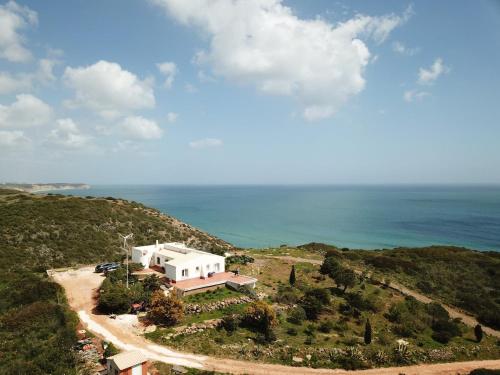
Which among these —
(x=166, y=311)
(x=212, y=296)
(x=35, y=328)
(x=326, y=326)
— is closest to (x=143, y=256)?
(x=212, y=296)

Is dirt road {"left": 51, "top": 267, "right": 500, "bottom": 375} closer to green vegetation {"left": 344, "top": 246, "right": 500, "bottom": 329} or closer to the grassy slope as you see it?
the grassy slope

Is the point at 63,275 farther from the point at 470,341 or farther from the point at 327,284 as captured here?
the point at 470,341

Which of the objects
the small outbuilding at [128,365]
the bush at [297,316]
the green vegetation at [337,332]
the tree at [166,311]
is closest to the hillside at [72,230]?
the green vegetation at [337,332]

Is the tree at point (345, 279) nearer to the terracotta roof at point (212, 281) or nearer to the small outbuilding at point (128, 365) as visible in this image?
the terracotta roof at point (212, 281)

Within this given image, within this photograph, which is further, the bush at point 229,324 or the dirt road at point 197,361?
the bush at point 229,324

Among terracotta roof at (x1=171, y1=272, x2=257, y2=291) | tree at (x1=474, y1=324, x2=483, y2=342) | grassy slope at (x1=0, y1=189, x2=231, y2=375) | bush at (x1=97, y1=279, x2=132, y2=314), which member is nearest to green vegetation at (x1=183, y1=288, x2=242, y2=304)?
terracotta roof at (x1=171, y1=272, x2=257, y2=291)

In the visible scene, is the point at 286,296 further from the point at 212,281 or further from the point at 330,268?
the point at 330,268
